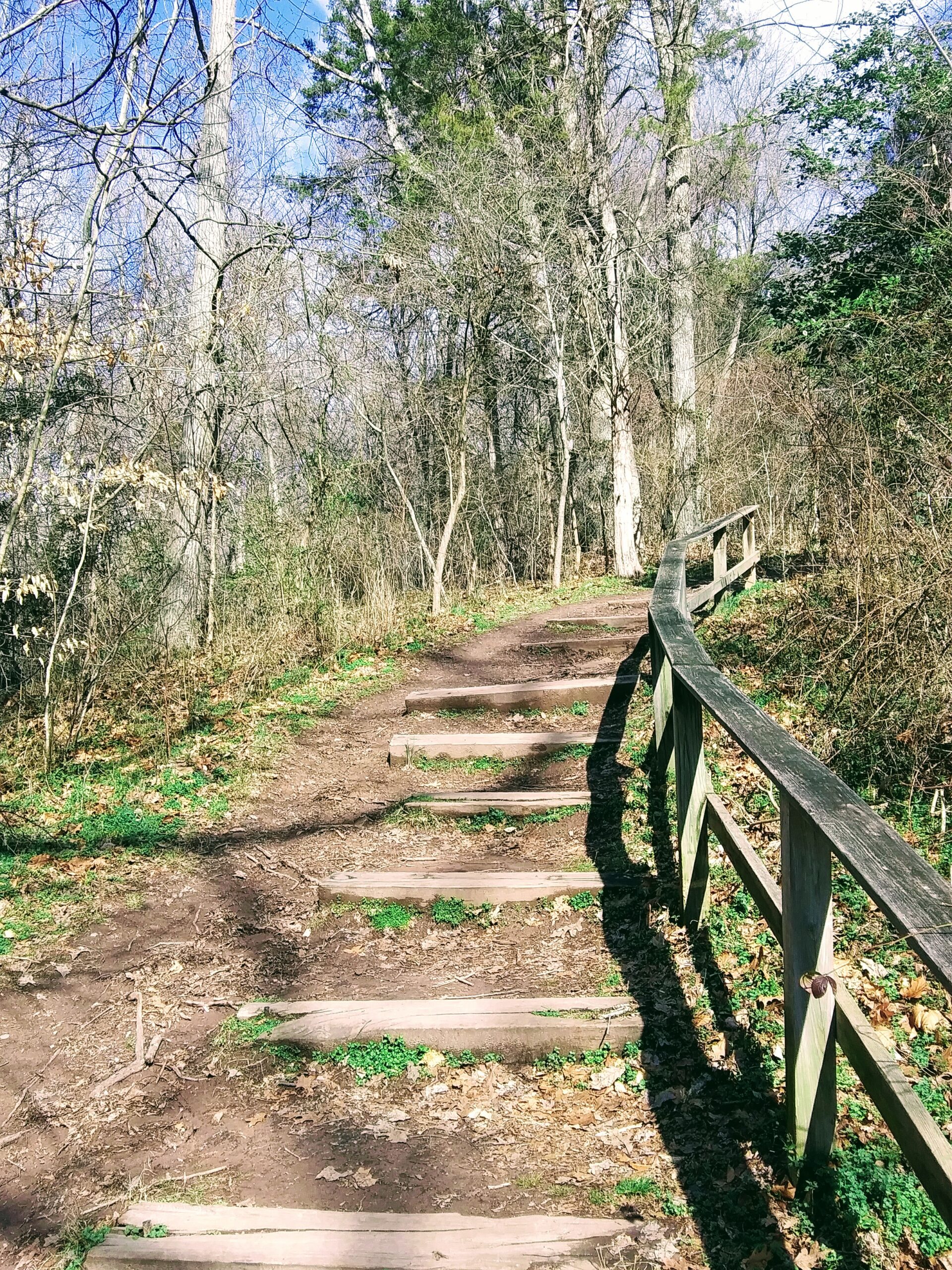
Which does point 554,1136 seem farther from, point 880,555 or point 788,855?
point 880,555

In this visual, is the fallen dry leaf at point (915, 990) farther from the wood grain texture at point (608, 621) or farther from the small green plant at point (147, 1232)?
the wood grain texture at point (608, 621)

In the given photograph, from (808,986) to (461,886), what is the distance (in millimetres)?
2336

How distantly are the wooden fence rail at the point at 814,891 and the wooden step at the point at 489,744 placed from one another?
2.08 metres

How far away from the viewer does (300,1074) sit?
11.5 feet

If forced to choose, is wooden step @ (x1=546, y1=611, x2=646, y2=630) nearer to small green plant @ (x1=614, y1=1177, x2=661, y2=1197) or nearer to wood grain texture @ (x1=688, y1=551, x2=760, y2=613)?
wood grain texture @ (x1=688, y1=551, x2=760, y2=613)

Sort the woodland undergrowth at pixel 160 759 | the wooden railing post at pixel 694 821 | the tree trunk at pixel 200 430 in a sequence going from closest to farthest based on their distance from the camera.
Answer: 1. the wooden railing post at pixel 694 821
2. the woodland undergrowth at pixel 160 759
3. the tree trunk at pixel 200 430

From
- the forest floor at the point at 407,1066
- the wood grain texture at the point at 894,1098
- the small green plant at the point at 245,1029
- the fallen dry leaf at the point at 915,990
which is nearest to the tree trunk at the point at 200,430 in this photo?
the forest floor at the point at 407,1066

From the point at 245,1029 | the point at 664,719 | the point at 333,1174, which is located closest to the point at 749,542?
the point at 664,719

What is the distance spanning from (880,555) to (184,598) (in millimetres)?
6828

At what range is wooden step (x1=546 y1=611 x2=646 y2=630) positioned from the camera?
9.47m

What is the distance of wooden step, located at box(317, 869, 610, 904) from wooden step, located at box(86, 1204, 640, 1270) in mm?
1877

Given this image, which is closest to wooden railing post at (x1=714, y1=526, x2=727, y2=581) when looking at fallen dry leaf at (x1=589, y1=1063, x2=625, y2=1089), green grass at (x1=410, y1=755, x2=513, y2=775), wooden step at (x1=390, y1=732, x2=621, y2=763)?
wooden step at (x1=390, y1=732, x2=621, y2=763)

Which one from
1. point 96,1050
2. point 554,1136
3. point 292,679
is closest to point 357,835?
point 96,1050

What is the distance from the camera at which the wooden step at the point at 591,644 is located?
8.41 meters
